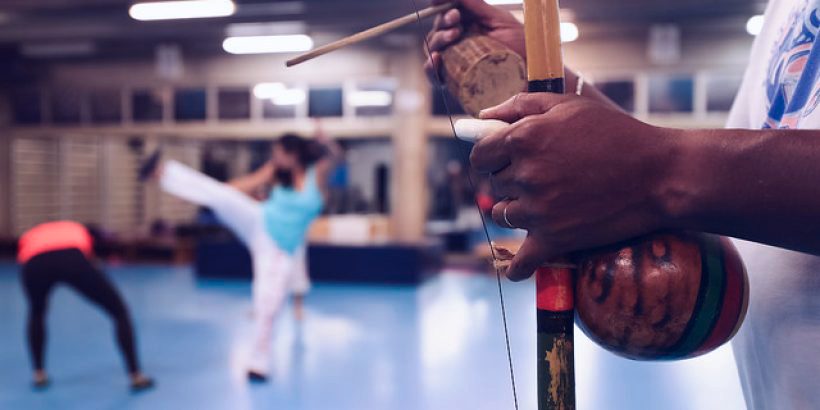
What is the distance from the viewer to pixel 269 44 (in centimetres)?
898

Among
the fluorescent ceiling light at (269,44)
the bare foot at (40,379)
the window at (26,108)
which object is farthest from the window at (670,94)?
the window at (26,108)

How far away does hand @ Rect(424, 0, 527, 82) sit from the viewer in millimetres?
747

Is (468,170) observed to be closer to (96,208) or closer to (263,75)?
(263,75)

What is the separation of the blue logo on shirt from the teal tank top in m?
3.73

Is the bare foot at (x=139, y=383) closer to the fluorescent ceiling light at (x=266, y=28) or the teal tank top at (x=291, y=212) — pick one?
the teal tank top at (x=291, y=212)

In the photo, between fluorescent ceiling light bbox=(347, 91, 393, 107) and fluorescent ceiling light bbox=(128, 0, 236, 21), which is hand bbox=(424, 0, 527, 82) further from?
fluorescent ceiling light bbox=(347, 91, 393, 107)

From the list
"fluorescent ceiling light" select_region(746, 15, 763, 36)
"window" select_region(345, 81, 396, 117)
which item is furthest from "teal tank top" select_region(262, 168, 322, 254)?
"fluorescent ceiling light" select_region(746, 15, 763, 36)

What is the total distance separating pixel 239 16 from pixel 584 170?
7627 mm

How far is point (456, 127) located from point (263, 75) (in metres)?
9.71

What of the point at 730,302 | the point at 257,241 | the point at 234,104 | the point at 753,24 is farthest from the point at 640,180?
the point at 234,104

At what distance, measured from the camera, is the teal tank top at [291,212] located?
4219 millimetres

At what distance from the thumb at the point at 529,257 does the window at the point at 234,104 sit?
10.0 metres

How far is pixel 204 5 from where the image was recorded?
7047 mm

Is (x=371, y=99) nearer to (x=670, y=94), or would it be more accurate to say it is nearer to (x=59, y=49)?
(x=670, y=94)
